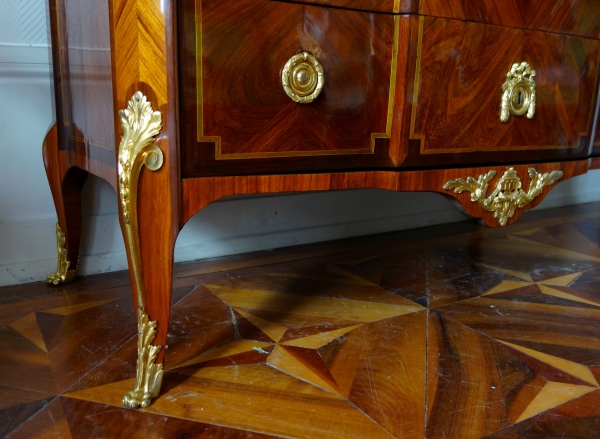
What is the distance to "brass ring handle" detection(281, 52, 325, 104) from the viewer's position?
25.7 inches

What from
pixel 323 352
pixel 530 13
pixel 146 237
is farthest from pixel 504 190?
pixel 146 237

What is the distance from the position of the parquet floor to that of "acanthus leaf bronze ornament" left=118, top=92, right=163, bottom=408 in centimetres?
9

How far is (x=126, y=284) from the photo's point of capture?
3.39 ft

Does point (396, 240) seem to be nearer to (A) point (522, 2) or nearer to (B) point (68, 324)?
(A) point (522, 2)

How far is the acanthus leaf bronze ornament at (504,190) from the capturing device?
0.83m

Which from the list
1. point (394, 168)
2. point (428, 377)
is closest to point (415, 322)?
point (428, 377)

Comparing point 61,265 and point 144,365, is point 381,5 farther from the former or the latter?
point 61,265

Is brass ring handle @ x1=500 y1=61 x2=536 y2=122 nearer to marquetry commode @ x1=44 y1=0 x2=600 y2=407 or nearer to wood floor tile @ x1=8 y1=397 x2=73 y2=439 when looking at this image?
marquetry commode @ x1=44 y1=0 x2=600 y2=407

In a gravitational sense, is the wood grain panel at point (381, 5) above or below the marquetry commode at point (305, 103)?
above

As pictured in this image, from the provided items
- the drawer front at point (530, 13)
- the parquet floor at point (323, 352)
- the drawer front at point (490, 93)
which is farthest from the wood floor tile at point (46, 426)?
the drawer front at point (530, 13)

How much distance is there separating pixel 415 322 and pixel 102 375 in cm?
49

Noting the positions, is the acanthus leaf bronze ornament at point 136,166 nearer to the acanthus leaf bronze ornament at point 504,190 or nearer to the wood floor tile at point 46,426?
the wood floor tile at point 46,426

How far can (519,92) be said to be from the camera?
2.74 feet

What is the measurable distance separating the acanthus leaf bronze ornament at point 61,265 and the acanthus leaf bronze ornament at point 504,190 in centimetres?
67
